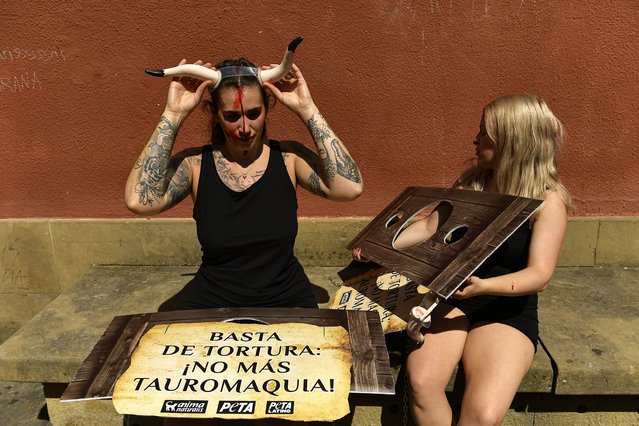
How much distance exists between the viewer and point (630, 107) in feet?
10.7

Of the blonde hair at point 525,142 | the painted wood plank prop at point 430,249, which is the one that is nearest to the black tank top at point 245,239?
the painted wood plank prop at point 430,249

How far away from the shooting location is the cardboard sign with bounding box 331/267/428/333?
2.32 m

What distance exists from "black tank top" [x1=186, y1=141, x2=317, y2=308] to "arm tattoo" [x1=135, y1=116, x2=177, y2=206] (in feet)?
0.60

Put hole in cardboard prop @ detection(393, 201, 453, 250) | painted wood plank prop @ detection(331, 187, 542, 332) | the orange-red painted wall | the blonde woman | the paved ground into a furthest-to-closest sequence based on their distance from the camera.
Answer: the orange-red painted wall
the paved ground
hole in cardboard prop @ detection(393, 201, 453, 250)
the blonde woman
painted wood plank prop @ detection(331, 187, 542, 332)

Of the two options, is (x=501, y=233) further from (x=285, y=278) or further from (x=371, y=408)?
(x=371, y=408)

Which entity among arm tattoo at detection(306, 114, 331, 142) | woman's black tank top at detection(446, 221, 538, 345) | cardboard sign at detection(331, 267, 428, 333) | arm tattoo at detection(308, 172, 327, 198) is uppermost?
arm tattoo at detection(306, 114, 331, 142)

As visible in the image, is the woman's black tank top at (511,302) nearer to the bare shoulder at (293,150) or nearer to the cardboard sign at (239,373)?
the cardboard sign at (239,373)

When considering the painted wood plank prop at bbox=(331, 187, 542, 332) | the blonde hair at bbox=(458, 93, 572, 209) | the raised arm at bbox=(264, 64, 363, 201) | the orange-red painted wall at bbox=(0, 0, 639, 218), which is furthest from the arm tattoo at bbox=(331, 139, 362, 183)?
the orange-red painted wall at bbox=(0, 0, 639, 218)

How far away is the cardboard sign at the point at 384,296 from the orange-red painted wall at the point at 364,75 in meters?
0.96

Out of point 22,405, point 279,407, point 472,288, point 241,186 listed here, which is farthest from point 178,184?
point 22,405

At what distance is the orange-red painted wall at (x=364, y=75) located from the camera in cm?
319

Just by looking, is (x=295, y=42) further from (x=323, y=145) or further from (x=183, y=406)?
(x=183, y=406)

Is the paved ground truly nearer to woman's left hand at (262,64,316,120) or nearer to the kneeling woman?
the kneeling woman

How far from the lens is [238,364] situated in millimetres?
1823
